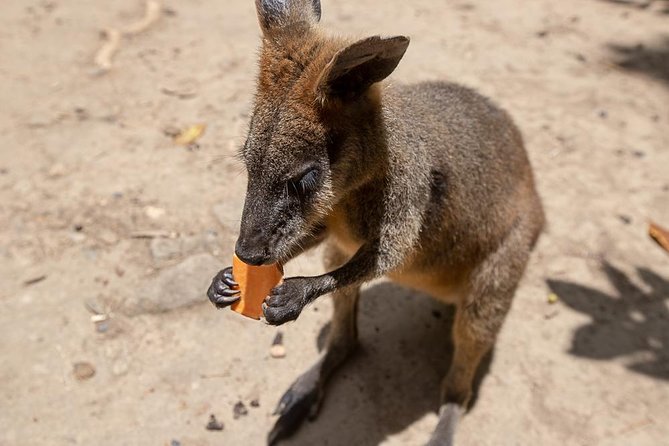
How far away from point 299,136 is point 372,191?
0.51 meters

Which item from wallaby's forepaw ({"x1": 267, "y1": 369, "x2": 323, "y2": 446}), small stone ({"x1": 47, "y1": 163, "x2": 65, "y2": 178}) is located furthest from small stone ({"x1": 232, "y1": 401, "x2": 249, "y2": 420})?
small stone ({"x1": 47, "y1": 163, "x2": 65, "y2": 178})

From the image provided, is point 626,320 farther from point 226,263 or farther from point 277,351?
point 226,263

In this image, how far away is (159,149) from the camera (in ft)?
15.6

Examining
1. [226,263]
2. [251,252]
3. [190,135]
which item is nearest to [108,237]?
[226,263]

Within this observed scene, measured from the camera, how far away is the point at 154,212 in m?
4.26

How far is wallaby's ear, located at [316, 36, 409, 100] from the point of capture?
209 cm

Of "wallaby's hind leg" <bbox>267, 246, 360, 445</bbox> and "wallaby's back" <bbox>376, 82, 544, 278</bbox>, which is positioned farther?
"wallaby's hind leg" <bbox>267, 246, 360, 445</bbox>

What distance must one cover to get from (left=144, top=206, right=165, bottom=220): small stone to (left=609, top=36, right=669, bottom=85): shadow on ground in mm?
4369

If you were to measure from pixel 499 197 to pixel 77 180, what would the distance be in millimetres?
2866

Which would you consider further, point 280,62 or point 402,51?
point 280,62

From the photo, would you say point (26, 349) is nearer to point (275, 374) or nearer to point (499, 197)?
point (275, 374)

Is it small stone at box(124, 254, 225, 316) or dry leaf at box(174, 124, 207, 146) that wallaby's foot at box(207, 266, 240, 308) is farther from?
dry leaf at box(174, 124, 207, 146)

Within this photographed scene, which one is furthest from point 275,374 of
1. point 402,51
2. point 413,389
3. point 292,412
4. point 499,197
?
point 402,51

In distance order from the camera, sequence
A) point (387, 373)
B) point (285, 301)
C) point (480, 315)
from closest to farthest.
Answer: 1. point (285, 301)
2. point (480, 315)
3. point (387, 373)
